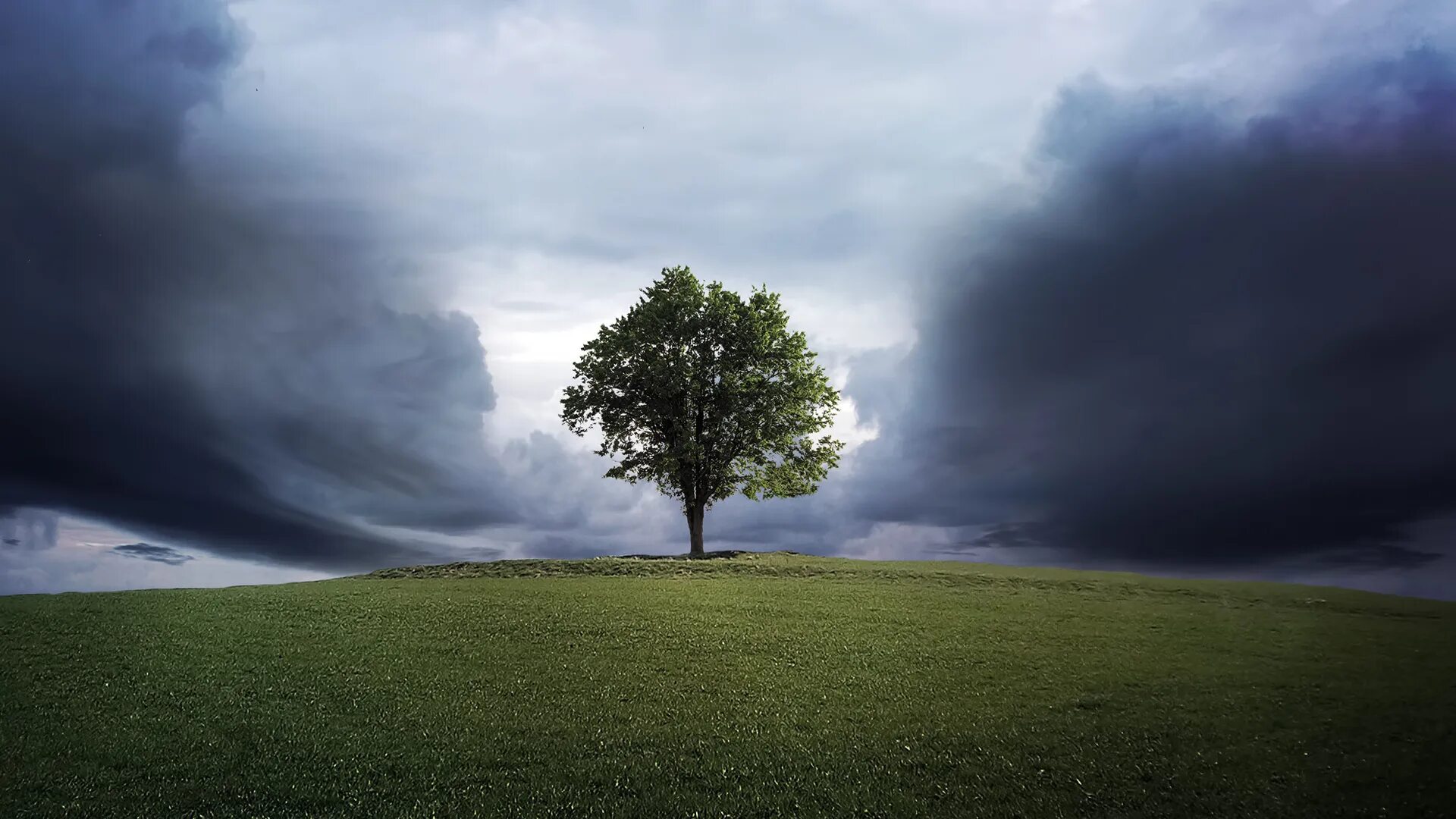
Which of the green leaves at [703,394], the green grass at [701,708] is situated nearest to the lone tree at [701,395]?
the green leaves at [703,394]

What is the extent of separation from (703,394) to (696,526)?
9815 mm

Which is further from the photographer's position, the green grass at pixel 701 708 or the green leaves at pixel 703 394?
the green leaves at pixel 703 394

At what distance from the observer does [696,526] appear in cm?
5631

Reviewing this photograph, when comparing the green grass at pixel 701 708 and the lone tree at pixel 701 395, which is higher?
the lone tree at pixel 701 395

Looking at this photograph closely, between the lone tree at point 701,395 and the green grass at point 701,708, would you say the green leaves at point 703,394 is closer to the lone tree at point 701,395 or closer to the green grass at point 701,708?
the lone tree at point 701,395

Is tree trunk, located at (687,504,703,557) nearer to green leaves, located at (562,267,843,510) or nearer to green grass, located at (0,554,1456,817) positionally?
green leaves, located at (562,267,843,510)

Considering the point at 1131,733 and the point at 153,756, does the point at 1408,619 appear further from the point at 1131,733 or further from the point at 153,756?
the point at 153,756

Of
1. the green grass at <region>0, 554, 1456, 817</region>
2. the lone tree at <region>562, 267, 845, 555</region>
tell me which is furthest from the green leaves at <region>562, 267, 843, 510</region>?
the green grass at <region>0, 554, 1456, 817</region>

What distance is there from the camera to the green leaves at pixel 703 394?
5650 cm

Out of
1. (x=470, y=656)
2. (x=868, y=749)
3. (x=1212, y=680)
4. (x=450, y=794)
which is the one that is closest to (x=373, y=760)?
(x=450, y=794)

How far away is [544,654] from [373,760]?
26.1 ft

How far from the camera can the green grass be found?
15.3 m

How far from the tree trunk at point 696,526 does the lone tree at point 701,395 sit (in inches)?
3.4

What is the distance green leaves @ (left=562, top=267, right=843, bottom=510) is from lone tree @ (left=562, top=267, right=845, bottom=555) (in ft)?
0.23
